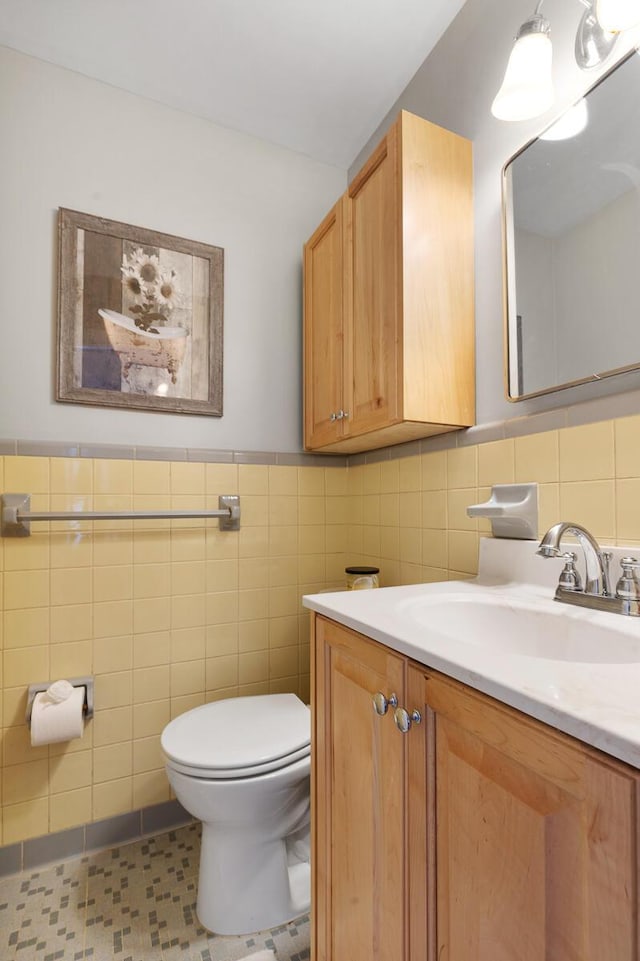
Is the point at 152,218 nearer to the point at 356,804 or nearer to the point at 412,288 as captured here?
the point at 412,288

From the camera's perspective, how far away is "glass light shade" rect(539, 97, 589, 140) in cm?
100

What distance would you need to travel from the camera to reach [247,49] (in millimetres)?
1475

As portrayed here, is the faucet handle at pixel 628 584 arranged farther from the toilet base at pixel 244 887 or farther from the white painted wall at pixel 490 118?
the toilet base at pixel 244 887

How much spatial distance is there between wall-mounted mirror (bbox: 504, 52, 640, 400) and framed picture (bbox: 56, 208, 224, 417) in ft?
3.40

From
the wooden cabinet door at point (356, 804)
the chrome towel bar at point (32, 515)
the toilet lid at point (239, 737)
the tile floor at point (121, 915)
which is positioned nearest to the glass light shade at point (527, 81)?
the wooden cabinet door at point (356, 804)

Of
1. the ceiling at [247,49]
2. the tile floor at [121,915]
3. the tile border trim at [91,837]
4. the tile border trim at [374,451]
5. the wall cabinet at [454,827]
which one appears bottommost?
the tile floor at [121,915]

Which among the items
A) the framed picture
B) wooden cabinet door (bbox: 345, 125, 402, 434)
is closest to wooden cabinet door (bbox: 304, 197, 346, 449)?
wooden cabinet door (bbox: 345, 125, 402, 434)

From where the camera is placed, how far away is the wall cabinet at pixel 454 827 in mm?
408

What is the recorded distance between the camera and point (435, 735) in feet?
2.07

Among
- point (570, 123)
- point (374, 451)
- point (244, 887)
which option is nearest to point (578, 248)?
point (570, 123)

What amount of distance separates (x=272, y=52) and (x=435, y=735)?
6.32ft

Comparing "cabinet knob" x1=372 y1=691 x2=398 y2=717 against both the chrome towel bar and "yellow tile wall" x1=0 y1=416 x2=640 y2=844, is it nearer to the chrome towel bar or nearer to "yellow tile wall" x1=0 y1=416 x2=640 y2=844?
"yellow tile wall" x1=0 y1=416 x2=640 y2=844

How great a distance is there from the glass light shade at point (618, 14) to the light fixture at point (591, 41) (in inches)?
4.7

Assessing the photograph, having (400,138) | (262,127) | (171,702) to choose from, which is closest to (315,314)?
(400,138)
